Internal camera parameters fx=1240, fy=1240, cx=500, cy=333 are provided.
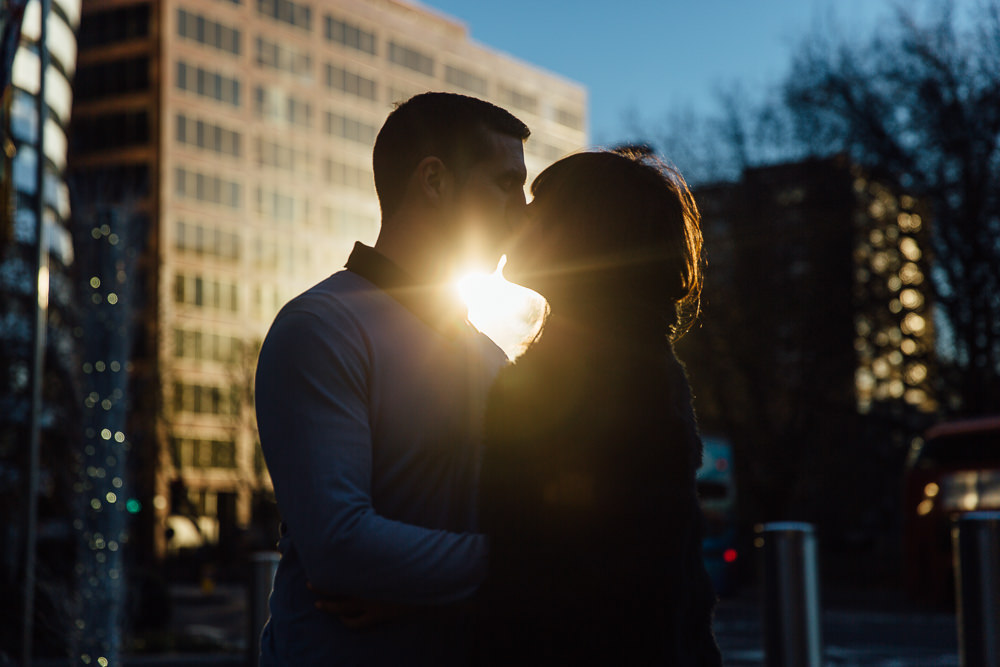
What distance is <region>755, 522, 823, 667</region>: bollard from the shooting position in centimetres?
481

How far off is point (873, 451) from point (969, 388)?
25.3 feet

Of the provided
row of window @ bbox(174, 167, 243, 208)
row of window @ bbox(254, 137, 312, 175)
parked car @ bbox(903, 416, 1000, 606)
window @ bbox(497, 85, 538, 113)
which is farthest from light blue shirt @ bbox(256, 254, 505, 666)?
window @ bbox(497, 85, 538, 113)

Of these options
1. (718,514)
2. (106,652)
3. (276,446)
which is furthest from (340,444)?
(718,514)

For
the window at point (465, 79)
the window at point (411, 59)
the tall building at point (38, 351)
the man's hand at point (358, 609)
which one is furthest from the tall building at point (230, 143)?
the man's hand at point (358, 609)

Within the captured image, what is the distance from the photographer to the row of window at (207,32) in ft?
241

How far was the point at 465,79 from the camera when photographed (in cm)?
8925

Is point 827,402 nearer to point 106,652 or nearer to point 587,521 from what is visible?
point 106,652

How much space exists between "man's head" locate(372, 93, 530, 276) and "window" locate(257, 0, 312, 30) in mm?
79779

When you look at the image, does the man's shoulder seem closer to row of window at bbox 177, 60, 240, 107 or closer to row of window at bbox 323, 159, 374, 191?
row of window at bbox 177, 60, 240, 107

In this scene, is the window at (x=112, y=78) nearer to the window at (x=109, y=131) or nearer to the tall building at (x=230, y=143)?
the tall building at (x=230, y=143)

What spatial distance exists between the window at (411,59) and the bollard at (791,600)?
276ft

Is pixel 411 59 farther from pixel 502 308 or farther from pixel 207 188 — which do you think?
Answer: pixel 502 308

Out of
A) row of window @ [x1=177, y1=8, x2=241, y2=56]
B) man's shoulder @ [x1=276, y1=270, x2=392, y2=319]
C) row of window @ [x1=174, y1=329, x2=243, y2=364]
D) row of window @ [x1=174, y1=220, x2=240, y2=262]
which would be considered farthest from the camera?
row of window @ [x1=177, y1=8, x2=241, y2=56]

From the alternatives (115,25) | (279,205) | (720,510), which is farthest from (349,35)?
(720,510)
